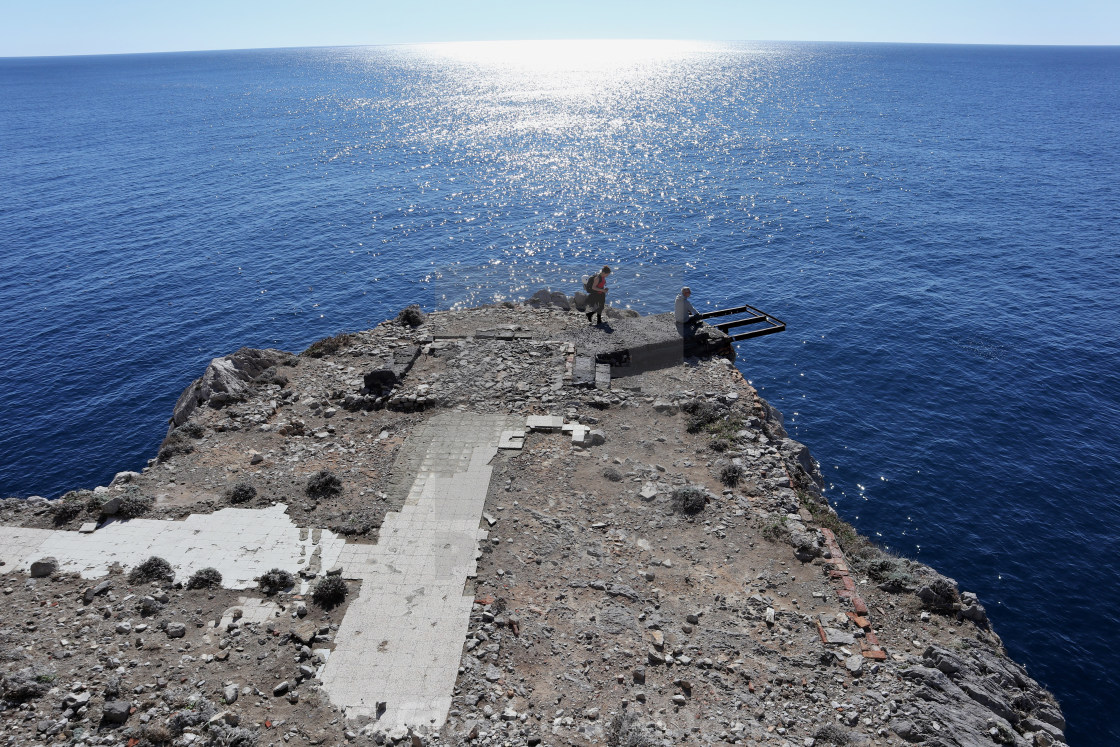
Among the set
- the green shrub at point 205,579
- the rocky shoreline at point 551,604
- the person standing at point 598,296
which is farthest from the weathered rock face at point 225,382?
the person standing at point 598,296

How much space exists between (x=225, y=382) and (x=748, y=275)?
42502 millimetres

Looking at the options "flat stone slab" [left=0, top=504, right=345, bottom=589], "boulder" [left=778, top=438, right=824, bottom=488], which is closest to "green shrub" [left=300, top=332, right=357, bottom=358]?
"flat stone slab" [left=0, top=504, right=345, bottom=589]

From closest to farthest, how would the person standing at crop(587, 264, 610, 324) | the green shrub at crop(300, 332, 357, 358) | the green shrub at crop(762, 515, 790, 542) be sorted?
the green shrub at crop(762, 515, 790, 542) → the person standing at crop(587, 264, 610, 324) → the green shrub at crop(300, 332, 357, 358)

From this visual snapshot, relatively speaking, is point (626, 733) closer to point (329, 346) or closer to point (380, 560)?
point (380, 560)

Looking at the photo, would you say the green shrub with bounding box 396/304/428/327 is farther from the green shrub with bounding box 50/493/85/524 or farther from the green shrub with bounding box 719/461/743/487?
the green shrub with bounding box 719/461/743/487

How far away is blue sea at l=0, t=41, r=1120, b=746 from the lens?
32.5m

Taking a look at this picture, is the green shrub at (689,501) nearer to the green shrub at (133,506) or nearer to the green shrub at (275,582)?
the green shrub at (275,582)

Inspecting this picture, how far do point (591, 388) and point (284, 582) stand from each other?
530 inches

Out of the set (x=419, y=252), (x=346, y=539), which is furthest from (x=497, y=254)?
(x=346, y=539)

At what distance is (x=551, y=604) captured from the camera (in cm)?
1758

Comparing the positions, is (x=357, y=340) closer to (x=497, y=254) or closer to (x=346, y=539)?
(x=346, y=539)

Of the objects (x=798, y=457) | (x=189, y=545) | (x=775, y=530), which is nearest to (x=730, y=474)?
(x=775, y=530)

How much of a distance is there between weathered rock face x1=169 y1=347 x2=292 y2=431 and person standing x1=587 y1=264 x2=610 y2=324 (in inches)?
587

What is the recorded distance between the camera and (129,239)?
66.0 metres
